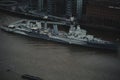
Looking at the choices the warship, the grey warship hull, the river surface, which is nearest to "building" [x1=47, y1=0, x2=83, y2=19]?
the warship

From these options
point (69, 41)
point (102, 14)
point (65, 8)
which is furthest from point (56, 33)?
point (65, 8)

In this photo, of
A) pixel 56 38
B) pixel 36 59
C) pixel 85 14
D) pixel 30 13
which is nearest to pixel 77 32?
pixel 56 38

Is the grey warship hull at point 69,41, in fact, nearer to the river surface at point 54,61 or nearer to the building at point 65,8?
the river surface at point 54,61

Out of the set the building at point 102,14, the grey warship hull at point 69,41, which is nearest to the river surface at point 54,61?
the grey warship hull at point 69,41

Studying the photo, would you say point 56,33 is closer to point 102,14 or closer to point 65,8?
point 102,14

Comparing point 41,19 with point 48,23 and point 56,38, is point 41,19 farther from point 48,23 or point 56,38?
point 56,38

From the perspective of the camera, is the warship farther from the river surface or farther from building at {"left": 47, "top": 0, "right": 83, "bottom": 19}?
building at {"left": 47, "top": 0, "right": 83, "bottom": 19}
